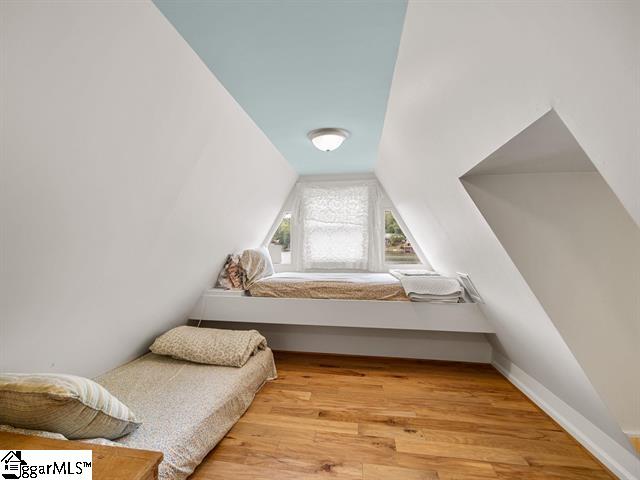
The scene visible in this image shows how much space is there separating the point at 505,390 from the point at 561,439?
586 mm

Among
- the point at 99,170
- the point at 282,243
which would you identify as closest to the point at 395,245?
the point at 282,243

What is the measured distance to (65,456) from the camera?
863 mm

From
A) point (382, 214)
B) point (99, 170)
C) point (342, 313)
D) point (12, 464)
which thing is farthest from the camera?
point (382, 214)

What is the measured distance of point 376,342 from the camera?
292 centimetres

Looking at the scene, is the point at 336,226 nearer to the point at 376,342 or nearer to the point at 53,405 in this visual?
the point at 376,342

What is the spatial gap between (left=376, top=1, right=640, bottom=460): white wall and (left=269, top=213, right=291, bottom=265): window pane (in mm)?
2080

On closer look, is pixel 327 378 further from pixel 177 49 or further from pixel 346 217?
pixel 177 49

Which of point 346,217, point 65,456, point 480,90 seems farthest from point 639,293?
point 346,217

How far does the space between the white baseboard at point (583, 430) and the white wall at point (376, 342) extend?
0.47 metres

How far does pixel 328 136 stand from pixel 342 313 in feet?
5.23

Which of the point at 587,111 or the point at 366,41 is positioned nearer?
the point at 587,111

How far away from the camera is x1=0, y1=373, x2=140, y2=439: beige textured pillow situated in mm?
1029

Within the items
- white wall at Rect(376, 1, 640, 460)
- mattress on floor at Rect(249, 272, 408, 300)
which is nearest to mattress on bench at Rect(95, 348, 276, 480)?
mattress on floor at Rect(249, 272, 408, 300)

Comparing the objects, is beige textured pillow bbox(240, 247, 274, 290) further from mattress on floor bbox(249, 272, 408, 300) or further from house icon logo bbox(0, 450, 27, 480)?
house icon logo bbox(0, 450, 27, 480)
